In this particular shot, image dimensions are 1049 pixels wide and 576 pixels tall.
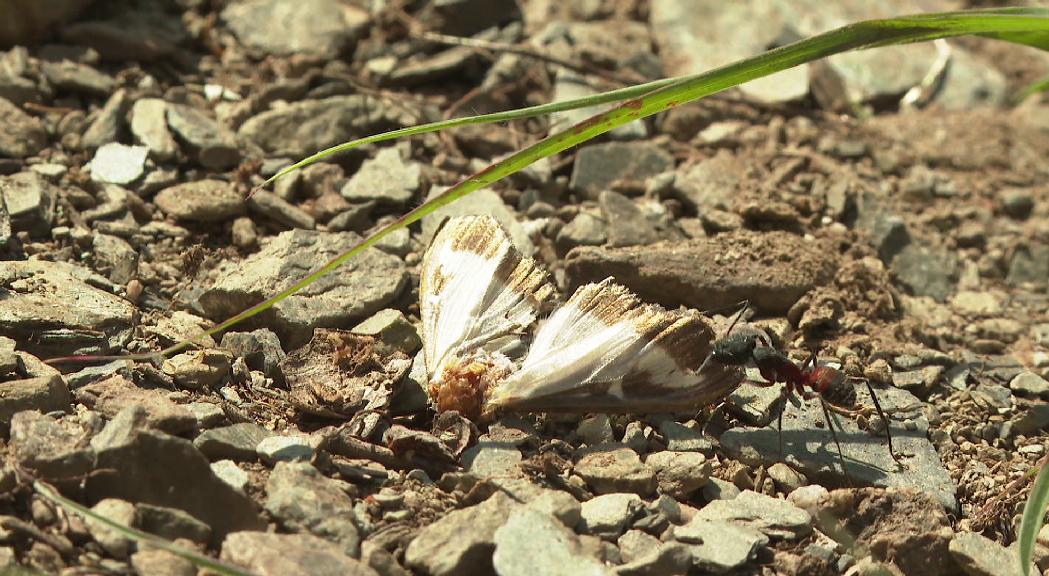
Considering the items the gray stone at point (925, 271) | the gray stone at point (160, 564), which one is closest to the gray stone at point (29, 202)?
the gray stone at point (160, 564)

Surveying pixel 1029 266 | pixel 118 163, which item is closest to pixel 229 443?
pixel 118 163

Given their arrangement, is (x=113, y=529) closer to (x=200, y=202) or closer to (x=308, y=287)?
(x=308, y=287)

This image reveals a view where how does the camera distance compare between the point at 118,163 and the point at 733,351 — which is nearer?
the point at 733,351

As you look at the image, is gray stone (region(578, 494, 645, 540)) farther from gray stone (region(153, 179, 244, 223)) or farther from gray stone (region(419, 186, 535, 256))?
gray stone (region(153, 179, 244, 223))

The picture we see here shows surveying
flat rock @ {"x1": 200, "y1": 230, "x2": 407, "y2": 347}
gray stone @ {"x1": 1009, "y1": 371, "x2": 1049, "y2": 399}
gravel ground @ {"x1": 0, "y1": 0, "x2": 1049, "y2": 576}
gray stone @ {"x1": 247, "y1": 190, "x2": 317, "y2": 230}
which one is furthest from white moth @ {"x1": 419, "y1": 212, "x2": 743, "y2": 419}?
gray stone @ {"x1": 1009, "y1": 371, "x2": 1049, "y2": 399}

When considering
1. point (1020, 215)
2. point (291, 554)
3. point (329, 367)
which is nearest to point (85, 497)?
point (291, 554)
